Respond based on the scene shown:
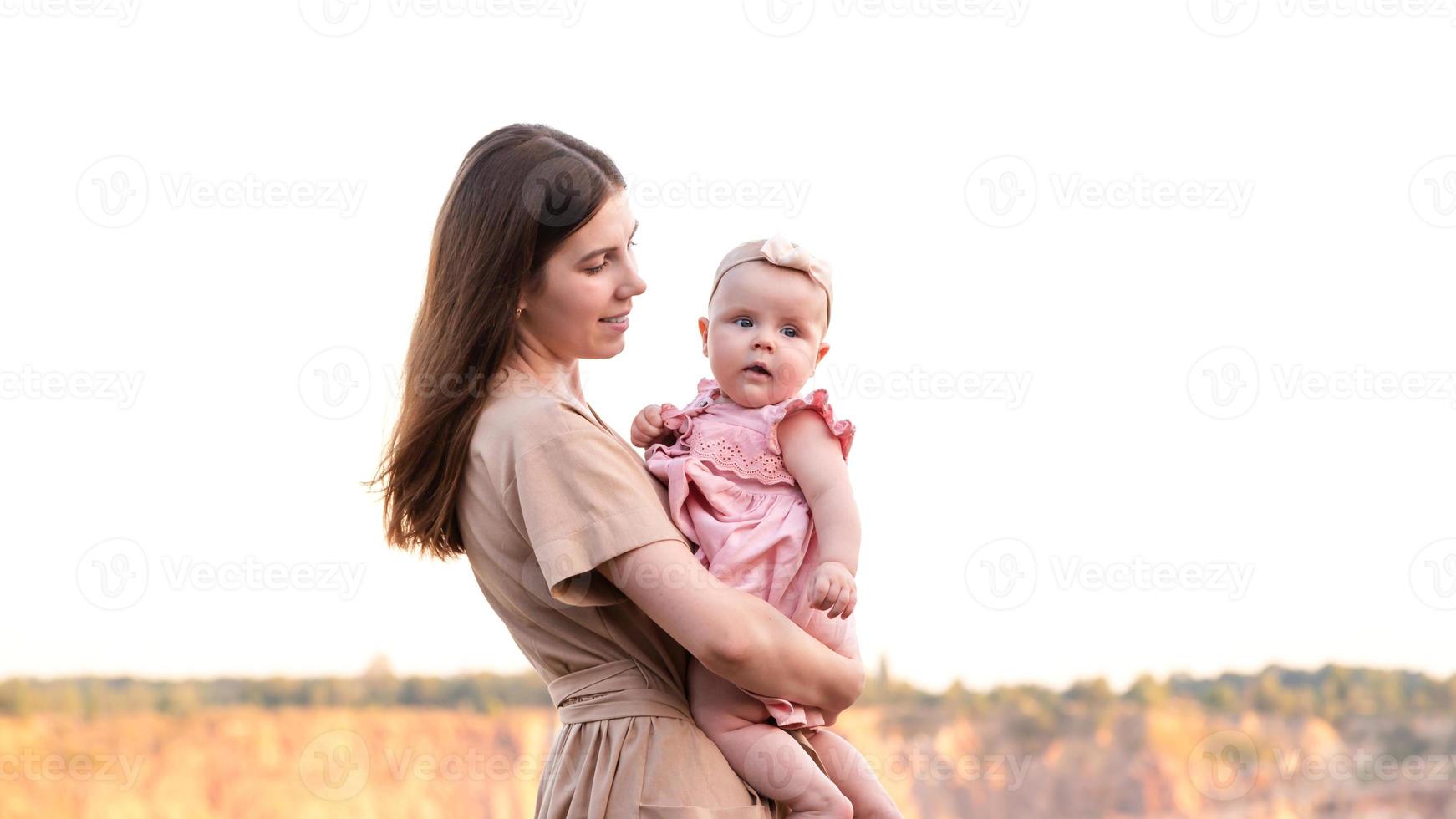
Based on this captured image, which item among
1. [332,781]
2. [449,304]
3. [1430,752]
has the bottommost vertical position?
[332,781]

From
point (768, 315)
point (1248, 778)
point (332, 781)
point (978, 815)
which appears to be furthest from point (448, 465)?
point (1248, 778)

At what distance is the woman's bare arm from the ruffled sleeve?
324 millimetres

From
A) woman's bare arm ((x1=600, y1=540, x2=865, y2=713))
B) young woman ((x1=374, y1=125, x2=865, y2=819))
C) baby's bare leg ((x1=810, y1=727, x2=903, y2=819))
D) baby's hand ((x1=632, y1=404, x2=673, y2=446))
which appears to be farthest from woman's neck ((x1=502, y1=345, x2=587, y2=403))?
baby's bare leg ((x1=810, y1=727, x2=903, y2=819))

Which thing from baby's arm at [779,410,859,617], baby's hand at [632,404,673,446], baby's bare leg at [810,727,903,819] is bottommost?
baby's bare leg at [810,727,903,819]

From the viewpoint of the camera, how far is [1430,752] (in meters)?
13.1

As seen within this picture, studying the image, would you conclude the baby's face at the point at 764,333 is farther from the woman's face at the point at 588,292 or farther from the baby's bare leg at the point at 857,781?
the baby's bare leg at the point at 857,781

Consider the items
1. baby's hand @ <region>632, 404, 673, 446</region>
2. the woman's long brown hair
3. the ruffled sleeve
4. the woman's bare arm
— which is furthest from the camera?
baby's hand @ <region>632, 404, 673, 446</region>

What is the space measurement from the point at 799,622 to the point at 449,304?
0.71 meters

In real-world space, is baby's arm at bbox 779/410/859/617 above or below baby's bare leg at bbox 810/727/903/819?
above

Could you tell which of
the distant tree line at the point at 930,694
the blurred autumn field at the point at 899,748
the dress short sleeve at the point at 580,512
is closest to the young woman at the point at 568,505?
the dress short sleeve at the point at 580,512

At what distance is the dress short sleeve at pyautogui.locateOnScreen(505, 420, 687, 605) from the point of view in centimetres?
183

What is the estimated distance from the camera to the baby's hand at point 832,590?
1924mm

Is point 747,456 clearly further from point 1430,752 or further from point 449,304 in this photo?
point 1430,752

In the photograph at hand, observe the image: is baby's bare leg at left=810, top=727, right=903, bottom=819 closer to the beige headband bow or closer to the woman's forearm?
the woman's forearm
